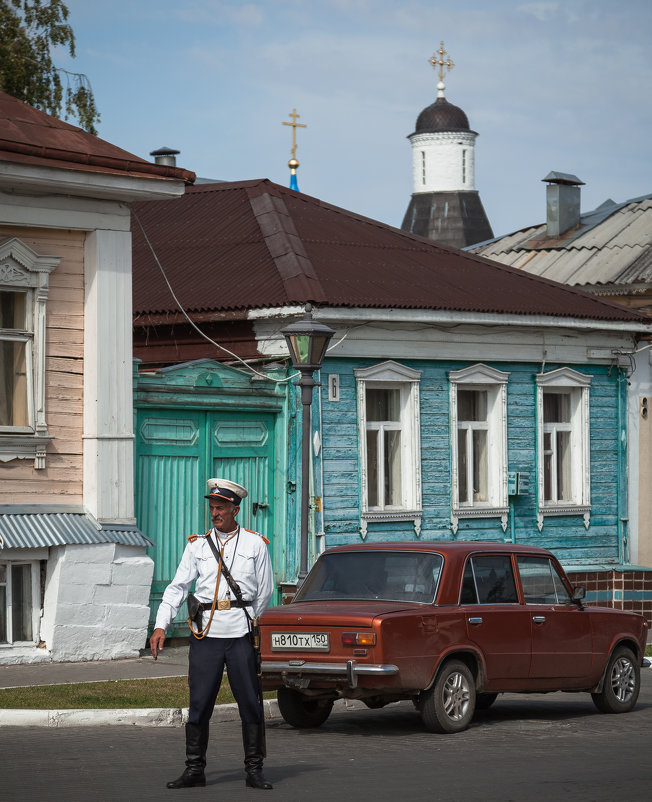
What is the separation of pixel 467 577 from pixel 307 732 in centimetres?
167

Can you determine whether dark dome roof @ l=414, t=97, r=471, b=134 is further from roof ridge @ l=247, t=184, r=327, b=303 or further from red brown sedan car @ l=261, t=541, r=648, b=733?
red brown sedan car @ l=261, t=541, r=648, b=733

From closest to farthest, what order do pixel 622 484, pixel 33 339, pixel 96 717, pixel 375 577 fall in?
pixel 96 717 < pixel 375 577 < pixel 33 339 < pixel 622 484

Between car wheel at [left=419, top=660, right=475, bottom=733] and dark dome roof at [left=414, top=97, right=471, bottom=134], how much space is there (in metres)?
55.5

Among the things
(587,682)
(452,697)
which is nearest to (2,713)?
(452,697)

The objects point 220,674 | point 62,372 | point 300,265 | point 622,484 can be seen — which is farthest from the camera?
point 622,484

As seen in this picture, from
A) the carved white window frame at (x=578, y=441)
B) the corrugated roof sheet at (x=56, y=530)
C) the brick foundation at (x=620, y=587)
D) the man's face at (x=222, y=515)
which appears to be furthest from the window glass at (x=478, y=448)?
the man's face at (x=222, y=515)

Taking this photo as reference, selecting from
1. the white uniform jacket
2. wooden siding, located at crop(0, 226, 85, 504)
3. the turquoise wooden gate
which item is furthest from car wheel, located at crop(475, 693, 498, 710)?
wooden siding, located at crop(0, 226, 85, 504)

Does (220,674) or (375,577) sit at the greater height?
(375,577)

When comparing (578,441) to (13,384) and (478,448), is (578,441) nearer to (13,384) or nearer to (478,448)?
(478,448)

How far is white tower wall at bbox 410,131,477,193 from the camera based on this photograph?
64500 mm

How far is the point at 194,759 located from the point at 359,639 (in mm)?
2104

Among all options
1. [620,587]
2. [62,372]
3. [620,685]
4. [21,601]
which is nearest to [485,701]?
[620,685]

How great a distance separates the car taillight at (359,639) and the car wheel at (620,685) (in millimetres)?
2655

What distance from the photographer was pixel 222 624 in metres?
8.58
